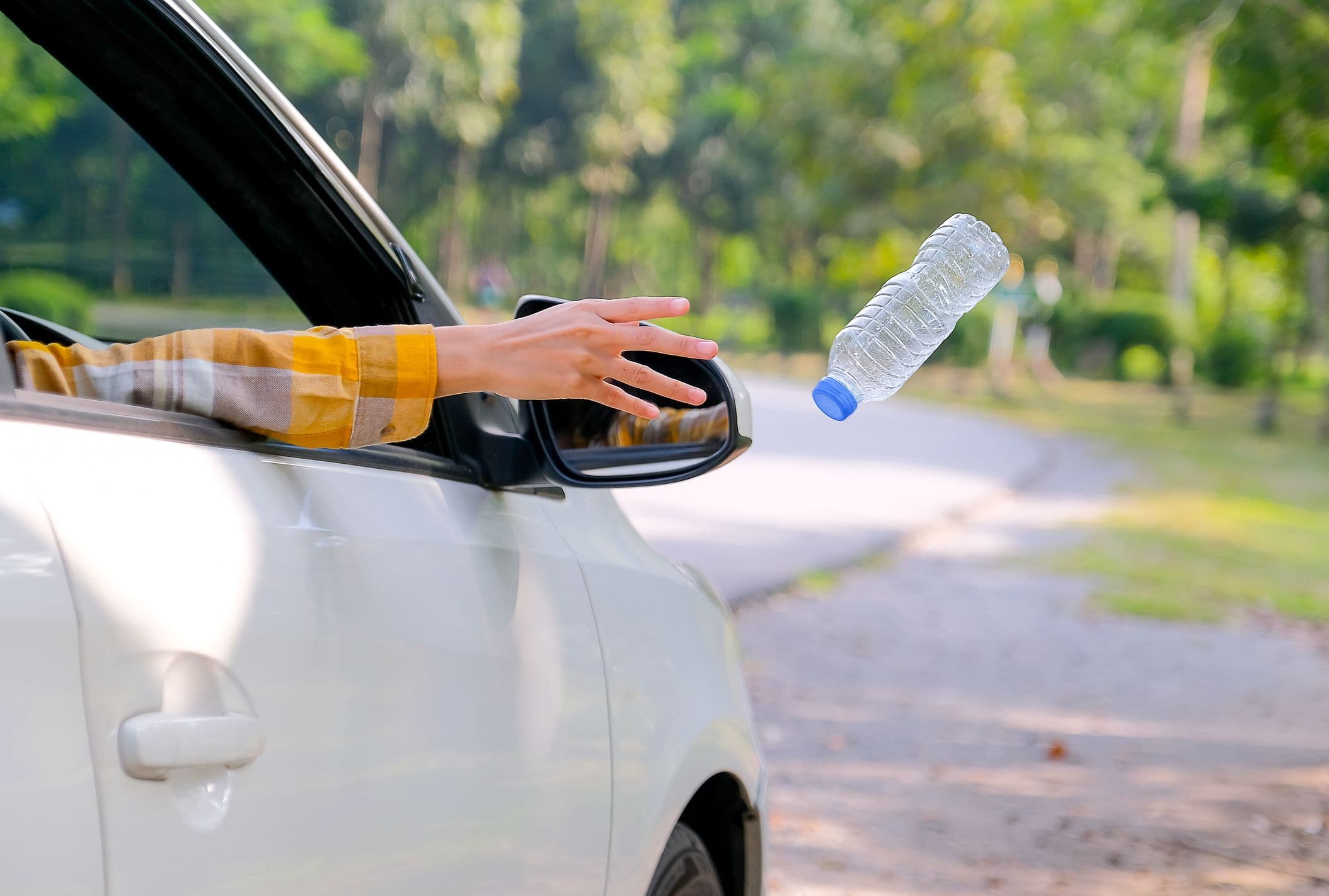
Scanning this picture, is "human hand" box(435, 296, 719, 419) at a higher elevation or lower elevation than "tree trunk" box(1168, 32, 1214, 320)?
lower

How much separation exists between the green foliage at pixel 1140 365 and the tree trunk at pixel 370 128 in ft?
61.1

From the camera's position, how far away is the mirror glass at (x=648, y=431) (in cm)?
Result: 206

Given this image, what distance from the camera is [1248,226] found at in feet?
62.4

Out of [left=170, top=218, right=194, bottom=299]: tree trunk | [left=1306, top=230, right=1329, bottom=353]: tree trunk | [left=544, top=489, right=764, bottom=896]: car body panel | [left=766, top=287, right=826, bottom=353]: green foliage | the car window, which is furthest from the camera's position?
[left=766, top=287, right=826, bottom=353]: green foliage

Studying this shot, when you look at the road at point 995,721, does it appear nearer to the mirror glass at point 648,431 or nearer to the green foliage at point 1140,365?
the mirror glass at point 648,431

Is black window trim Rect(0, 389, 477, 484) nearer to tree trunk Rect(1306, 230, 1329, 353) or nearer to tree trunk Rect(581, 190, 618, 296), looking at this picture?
tree trunk Rect(1306, 230, 1329, 353)

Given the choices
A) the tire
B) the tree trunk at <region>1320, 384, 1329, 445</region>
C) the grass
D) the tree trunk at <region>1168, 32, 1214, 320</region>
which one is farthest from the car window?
the tree trunk at <region>1168, 32, 1214, 320</region>

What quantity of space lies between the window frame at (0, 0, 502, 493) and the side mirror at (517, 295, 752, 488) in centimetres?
14

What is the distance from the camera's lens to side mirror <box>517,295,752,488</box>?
2016 millimetres

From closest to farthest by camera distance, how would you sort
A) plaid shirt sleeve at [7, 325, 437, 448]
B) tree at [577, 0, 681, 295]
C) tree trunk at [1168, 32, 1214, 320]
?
plaid shirt sleeve at [7, 325, 437, 448] < tree trunk at [1168, 32, 1214, 320] < tree at [577, 0, 681, 295]

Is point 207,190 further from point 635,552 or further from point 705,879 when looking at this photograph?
point 705,879

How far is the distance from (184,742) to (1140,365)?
1388 inches

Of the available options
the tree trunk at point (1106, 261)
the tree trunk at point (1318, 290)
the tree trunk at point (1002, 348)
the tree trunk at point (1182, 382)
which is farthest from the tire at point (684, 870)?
the tree trunk at point (1106, 261)

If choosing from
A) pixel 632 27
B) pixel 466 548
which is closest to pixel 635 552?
pixel 466 548
